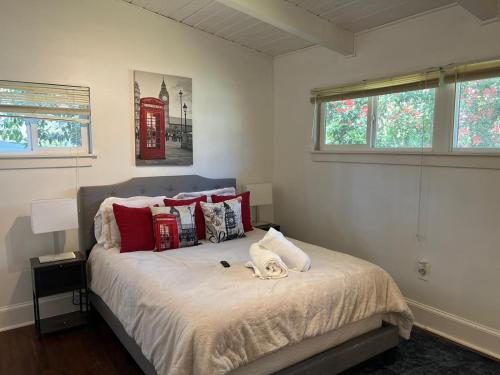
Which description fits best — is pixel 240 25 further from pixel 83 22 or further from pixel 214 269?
pixel 214 269

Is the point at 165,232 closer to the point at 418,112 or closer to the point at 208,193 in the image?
the point at 208,193

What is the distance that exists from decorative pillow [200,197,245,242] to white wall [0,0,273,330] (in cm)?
71

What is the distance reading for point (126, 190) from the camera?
10.9 feet

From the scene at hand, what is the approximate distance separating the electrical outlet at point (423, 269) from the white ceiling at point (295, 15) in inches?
71.5

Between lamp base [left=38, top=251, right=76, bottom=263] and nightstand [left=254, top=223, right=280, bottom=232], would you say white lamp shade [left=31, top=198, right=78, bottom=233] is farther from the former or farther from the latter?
nightstand [left=254, top=223, right=280, bottom=232]

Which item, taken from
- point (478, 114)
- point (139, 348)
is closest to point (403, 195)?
point (478, 114)

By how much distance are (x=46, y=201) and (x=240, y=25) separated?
7.55ft

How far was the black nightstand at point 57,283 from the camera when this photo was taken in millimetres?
2762

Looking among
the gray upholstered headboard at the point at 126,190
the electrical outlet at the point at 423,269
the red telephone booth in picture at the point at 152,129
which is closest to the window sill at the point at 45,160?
the gray upholstered headboard at the point at 126,190

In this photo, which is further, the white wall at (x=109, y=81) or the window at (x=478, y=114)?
the white wall at (x=109, y=81)

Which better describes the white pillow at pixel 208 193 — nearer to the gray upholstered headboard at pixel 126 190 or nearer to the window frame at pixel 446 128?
the gray upholstered headboard at pixel 126 190

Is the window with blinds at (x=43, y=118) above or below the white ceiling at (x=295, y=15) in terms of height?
below

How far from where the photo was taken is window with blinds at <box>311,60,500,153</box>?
2.63m

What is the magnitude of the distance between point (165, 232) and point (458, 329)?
2323mm
